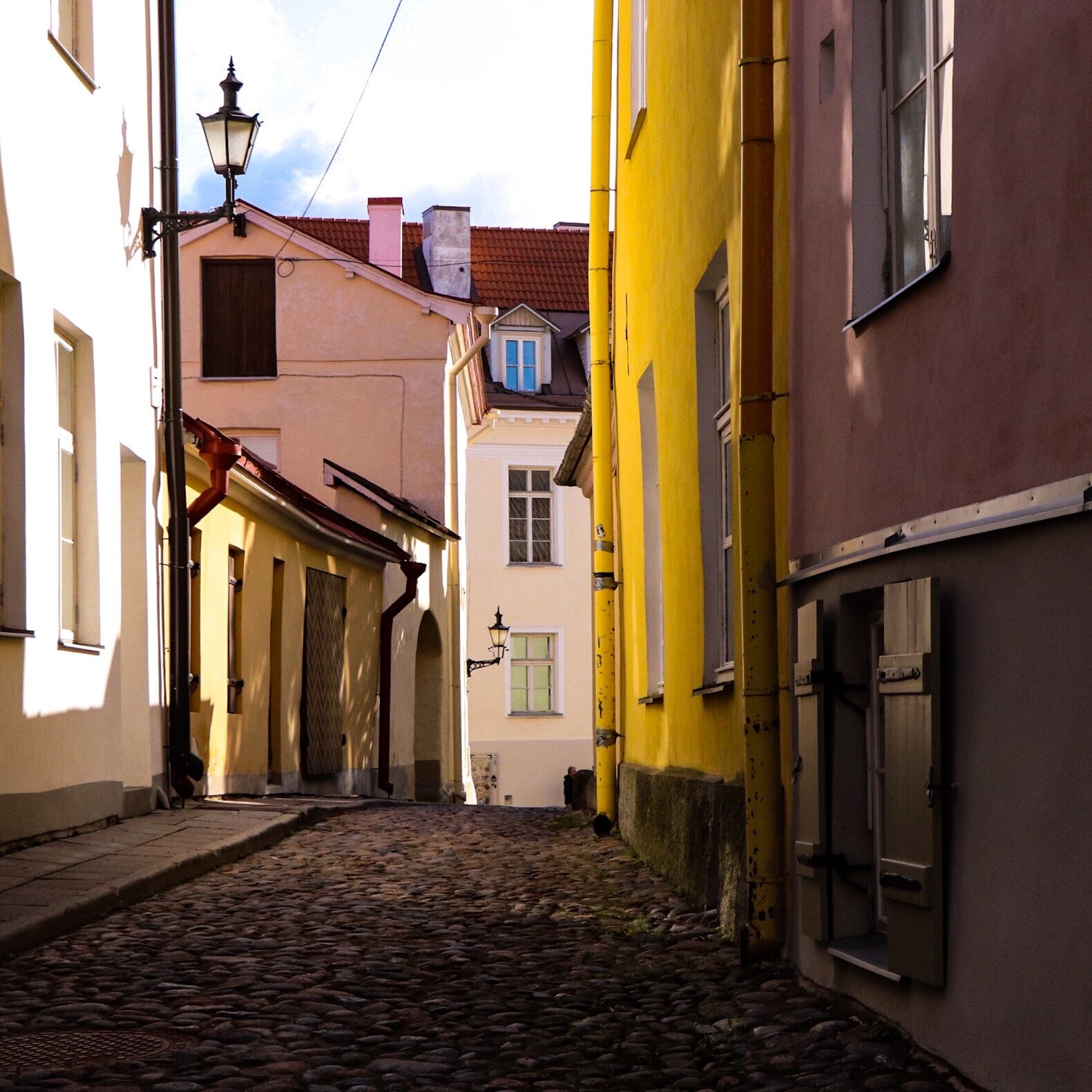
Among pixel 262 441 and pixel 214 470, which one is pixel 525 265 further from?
pixel 214 470

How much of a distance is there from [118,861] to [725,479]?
3.50 meters

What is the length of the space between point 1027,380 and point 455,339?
2351 cm

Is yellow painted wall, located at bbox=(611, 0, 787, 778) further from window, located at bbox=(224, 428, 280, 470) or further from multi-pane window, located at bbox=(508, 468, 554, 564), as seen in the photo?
multi-pane window, located at bbox=(508, 468, 554, 564)

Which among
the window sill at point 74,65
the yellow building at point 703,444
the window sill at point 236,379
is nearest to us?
the yellow building at point 703,444

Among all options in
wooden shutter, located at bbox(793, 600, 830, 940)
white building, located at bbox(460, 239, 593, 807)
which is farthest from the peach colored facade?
wooden shutter, located at bbox(793, 600, 830, 940)

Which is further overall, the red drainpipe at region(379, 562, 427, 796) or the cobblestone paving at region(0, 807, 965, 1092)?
the red drainpipe at region(379, 562, 427, 796)

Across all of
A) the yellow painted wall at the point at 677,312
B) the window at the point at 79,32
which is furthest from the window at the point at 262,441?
the window at the point at 79,32

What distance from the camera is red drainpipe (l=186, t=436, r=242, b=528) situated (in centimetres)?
1337

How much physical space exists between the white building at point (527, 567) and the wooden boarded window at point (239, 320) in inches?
363

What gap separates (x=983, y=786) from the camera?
4215mm

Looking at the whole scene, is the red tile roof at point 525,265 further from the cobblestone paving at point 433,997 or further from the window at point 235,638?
the cobblestone paving at point 433,997

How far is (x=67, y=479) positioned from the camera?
10.3 m

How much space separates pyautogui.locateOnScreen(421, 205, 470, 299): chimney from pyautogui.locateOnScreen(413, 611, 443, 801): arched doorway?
38.1 feet

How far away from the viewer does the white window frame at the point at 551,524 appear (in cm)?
3603
